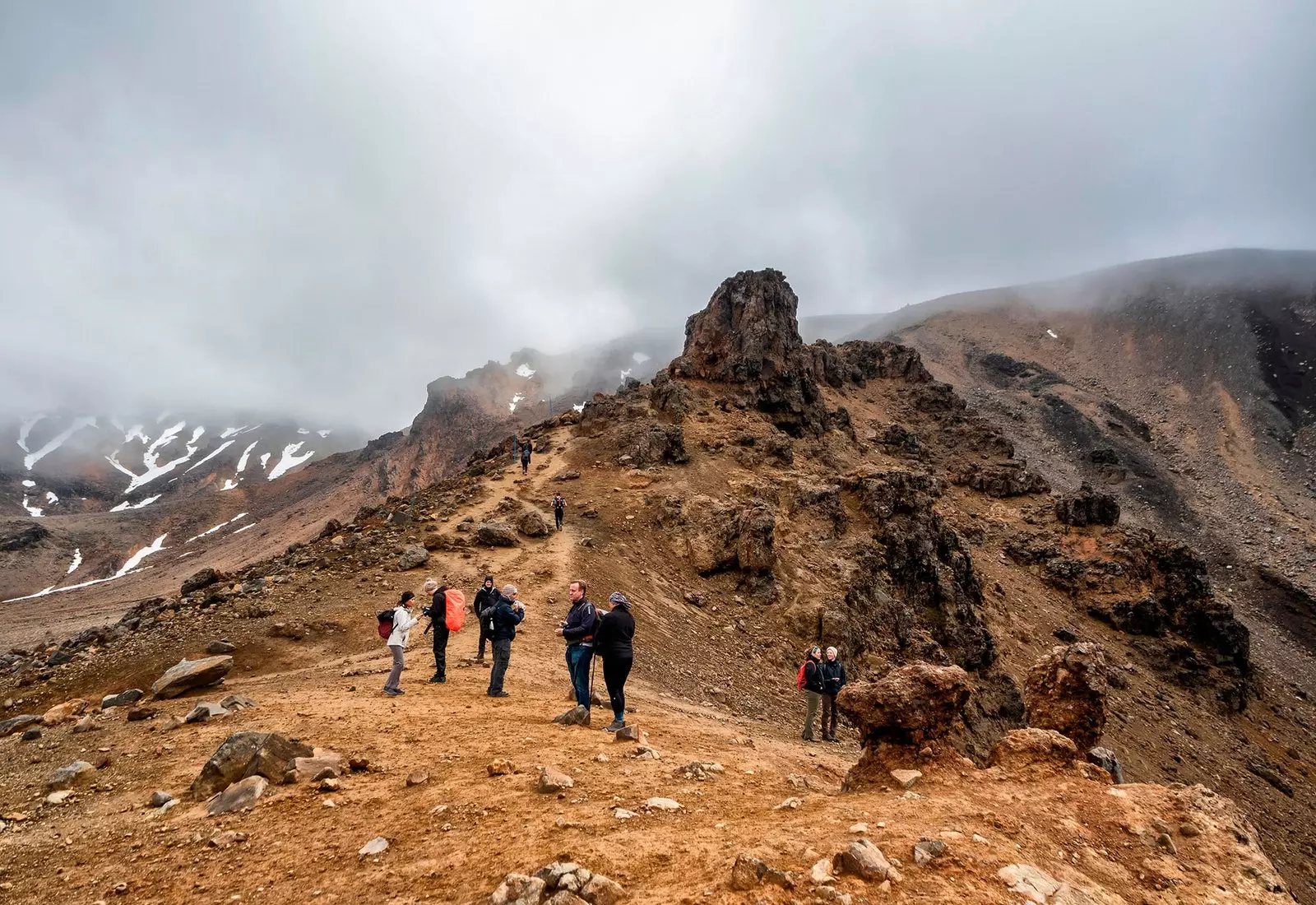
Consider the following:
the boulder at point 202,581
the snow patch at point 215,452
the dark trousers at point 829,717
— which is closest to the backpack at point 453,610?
the dark trousers at point 829,717

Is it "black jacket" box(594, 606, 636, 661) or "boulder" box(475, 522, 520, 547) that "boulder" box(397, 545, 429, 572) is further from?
"black jacket" box(594, 606, 636, 661)

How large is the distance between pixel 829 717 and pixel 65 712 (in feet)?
52.8

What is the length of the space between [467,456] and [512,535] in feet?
266

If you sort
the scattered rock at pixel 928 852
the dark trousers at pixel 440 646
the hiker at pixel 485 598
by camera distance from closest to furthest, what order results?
1. the scattered rock at pixel 928 852
2. the dark trousers at pixel 440 646
3. the hiker at pixel 485 598

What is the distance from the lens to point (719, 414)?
3916cm

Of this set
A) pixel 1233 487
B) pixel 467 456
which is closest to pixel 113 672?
pixel 467 456

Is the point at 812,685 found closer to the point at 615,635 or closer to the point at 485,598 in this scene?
the point at 615,635

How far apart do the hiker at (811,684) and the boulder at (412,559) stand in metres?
13.5

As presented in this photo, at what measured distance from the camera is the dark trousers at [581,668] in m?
10.1

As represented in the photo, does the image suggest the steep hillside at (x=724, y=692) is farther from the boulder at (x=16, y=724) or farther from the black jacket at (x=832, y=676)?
the black jacket at (x=832, y=676)

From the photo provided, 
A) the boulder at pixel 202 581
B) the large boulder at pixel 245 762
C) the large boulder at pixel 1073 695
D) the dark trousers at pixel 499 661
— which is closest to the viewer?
the large boulder at pixel 245 762

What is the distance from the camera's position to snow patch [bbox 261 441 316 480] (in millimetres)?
174500

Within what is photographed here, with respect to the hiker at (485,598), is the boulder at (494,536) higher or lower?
higher

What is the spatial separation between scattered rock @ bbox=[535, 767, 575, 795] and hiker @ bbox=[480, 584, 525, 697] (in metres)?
4.51
